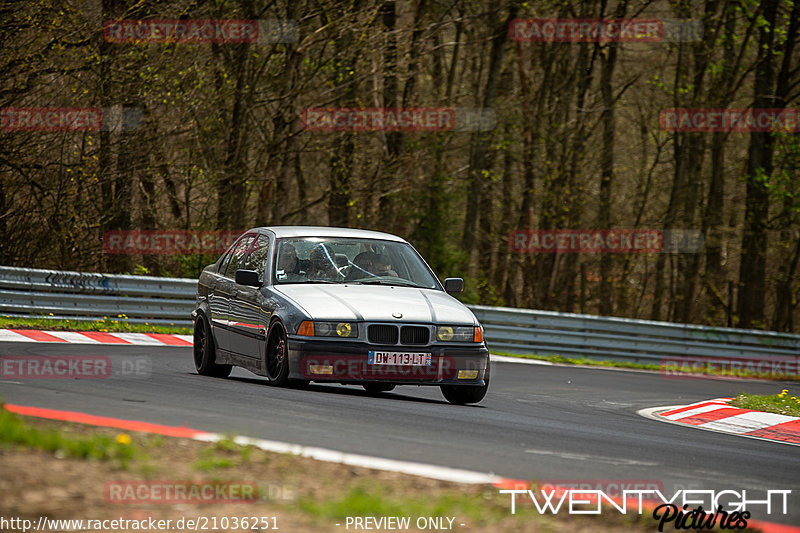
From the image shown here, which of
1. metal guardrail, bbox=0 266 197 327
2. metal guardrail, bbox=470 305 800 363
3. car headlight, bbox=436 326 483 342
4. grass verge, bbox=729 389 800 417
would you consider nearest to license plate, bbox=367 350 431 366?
car headlight, bbox=436 326 483 342

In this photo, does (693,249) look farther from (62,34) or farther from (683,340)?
(62,34)

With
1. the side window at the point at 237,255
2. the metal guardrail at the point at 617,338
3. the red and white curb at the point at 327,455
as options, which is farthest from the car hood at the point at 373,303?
the metal guardrail at the point at 617,338

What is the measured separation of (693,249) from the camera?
3503 centimetres

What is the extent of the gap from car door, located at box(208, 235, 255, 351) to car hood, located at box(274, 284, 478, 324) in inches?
44.0

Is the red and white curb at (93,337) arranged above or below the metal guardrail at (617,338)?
above

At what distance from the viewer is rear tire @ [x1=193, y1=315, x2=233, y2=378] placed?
12.3 meters

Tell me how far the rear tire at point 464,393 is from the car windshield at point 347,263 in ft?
3.91

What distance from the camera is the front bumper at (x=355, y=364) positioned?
1019 cm

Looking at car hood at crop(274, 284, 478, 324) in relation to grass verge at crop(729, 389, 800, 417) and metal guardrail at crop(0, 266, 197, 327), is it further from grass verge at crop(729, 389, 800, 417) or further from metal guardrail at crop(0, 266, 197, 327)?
metal guardrail at crop(0, 266, 197, 327)

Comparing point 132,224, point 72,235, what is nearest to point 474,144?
point 132,224

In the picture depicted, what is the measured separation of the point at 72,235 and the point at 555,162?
53.6 feet

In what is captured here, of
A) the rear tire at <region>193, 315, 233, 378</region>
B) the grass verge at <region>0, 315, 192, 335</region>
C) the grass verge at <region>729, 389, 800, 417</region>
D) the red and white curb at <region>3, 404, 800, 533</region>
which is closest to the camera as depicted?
the red and white curb at <region>3, 404, 800, 533</region>

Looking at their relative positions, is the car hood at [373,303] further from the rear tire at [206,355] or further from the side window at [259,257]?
the rear tire at [206,355]

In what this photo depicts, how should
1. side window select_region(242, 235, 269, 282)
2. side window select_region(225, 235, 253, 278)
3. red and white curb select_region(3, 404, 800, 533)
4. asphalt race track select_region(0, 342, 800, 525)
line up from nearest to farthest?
red and white curb select_region(3, 404, 800, 533) → asphalt race track select_region(0, 342, 800, 525) → side window select_region(242, 235, 269, 282) → side window select_region(225, 235, 253, 278)
